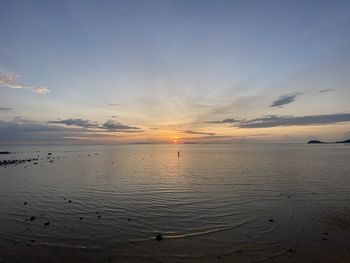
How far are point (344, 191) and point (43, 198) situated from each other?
32.6 meters

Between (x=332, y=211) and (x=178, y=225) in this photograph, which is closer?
(x=178, y=225)

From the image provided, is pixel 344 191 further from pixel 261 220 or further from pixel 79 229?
pixel 79 229

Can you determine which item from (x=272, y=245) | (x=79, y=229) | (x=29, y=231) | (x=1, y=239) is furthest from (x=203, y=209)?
(x=1, y=239)

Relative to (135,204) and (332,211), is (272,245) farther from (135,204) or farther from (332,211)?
(135,204)

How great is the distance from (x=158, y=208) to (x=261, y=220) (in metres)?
8.50

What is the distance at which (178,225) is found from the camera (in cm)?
1797

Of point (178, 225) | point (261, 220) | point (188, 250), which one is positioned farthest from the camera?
point (261, 220)

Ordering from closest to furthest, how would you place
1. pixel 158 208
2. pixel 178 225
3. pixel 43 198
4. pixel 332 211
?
pixel 178 225 < pixel 332 211 < pixel 158 208 < pixel 43 198

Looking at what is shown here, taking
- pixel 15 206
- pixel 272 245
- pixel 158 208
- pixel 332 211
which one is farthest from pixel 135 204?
pixel 332 211

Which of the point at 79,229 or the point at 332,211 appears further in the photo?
the point at 332,211

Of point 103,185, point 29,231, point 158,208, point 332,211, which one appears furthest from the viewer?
point 103,185

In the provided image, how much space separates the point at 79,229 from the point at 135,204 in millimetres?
7272

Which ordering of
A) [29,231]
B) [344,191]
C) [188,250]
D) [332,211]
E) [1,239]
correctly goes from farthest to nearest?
[344,191] < [332,211] < [29,231] < [1,239] < [188,250]

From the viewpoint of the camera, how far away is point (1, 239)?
15.4m
